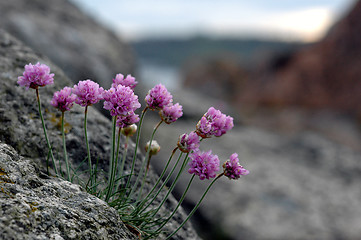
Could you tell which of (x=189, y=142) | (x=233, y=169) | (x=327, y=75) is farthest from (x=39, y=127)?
(x=327, y=75)

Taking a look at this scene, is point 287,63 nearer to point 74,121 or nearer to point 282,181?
point 282,181

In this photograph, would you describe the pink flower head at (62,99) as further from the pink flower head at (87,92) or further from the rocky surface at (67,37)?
the rocky surface at (67,37)

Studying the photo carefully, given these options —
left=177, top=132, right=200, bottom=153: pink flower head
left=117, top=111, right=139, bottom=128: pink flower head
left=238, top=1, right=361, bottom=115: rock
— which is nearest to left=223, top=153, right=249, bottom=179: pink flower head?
left=177, top=132, right=200, bottom=153: pink flower head

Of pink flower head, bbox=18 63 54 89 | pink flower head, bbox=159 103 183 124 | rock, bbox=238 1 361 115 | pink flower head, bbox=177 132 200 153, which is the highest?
rock, bbox=238 1 361 115

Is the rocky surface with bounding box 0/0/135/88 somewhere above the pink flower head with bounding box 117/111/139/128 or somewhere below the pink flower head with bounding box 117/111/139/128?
above

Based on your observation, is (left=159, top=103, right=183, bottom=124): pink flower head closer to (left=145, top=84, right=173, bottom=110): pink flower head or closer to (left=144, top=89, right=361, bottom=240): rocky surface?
(left=145, top=84, right=173, bottom=110): pink flower head
